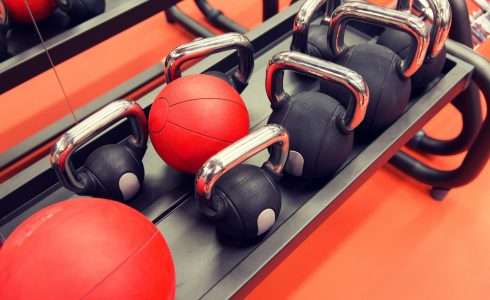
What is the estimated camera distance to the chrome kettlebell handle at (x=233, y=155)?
0.67 meters

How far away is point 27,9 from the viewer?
3.84 feet

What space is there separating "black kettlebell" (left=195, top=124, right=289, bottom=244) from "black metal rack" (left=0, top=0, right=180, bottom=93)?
648 mm

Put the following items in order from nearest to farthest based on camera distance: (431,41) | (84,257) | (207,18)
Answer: (84,257) < (431,41) < (207,18)

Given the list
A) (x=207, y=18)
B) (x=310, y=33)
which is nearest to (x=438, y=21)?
(x=310, y=33)

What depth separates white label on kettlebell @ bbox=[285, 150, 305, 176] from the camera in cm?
80

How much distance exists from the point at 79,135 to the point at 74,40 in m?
0.53

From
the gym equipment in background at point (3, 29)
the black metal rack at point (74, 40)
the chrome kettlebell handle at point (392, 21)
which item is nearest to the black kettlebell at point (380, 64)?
the chrome kettlebell handle at point (392, 21)

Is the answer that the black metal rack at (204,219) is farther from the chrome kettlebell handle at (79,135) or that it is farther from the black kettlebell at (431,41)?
the chrome kettlebell handle at (79,135)

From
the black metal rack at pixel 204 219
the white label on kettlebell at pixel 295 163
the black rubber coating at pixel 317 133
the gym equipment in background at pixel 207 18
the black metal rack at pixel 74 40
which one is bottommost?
the gym equipment in background at pixel 207 18

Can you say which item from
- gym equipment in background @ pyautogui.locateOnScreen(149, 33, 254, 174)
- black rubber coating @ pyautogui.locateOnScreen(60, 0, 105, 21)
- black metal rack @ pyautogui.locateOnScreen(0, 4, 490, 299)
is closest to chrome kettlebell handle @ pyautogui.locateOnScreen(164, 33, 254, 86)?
gym equipment in background @ pyautogui.locateOnScreen(149, 33, 254, 174)

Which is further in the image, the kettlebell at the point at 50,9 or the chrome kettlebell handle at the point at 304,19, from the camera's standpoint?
the kettlebell at the point at 50,9

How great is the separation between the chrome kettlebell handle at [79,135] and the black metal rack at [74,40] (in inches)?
17.8

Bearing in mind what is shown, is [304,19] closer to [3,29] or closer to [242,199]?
[242,199]

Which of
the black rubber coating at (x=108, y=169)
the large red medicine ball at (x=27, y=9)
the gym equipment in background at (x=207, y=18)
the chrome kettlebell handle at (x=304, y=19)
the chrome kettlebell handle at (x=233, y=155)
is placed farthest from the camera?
the gym equipment in background at (x=207, y=18)
